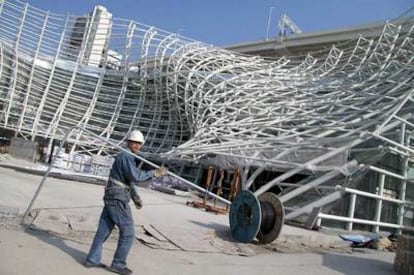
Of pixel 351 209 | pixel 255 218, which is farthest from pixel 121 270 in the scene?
pixel 351 209

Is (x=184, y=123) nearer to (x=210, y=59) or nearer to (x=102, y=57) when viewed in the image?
(x=210, y=59)

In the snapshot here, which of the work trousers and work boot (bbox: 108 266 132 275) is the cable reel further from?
work boot (bbox: 108 266 132 275)

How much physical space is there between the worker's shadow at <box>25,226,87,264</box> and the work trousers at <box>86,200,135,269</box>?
288mm

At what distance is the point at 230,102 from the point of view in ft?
89.0

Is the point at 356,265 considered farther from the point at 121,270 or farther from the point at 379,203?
the point at 379,203

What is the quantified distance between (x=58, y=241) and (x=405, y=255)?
5.62 meters

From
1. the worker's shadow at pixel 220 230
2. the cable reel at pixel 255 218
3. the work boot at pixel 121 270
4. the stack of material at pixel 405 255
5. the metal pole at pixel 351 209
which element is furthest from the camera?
the metal pole at pixel 351 209

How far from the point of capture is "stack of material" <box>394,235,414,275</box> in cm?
811

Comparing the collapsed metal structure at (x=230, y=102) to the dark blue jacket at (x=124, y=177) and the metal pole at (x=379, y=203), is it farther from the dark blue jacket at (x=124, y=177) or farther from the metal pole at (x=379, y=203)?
the dark blue jacket at (x=124, y=177)

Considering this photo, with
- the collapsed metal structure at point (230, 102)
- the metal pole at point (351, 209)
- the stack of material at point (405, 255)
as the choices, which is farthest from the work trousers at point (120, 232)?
the metal pole at point (351, 209)

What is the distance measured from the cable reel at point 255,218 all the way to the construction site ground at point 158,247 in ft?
0.72

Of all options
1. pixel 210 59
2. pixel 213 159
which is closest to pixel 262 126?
pixel 213 159

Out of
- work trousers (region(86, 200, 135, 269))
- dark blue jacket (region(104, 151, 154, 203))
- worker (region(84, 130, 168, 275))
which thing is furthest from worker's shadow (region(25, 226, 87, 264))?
dark blue jacket (region(104, 151, 154, 203))

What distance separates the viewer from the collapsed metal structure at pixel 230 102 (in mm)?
15781
